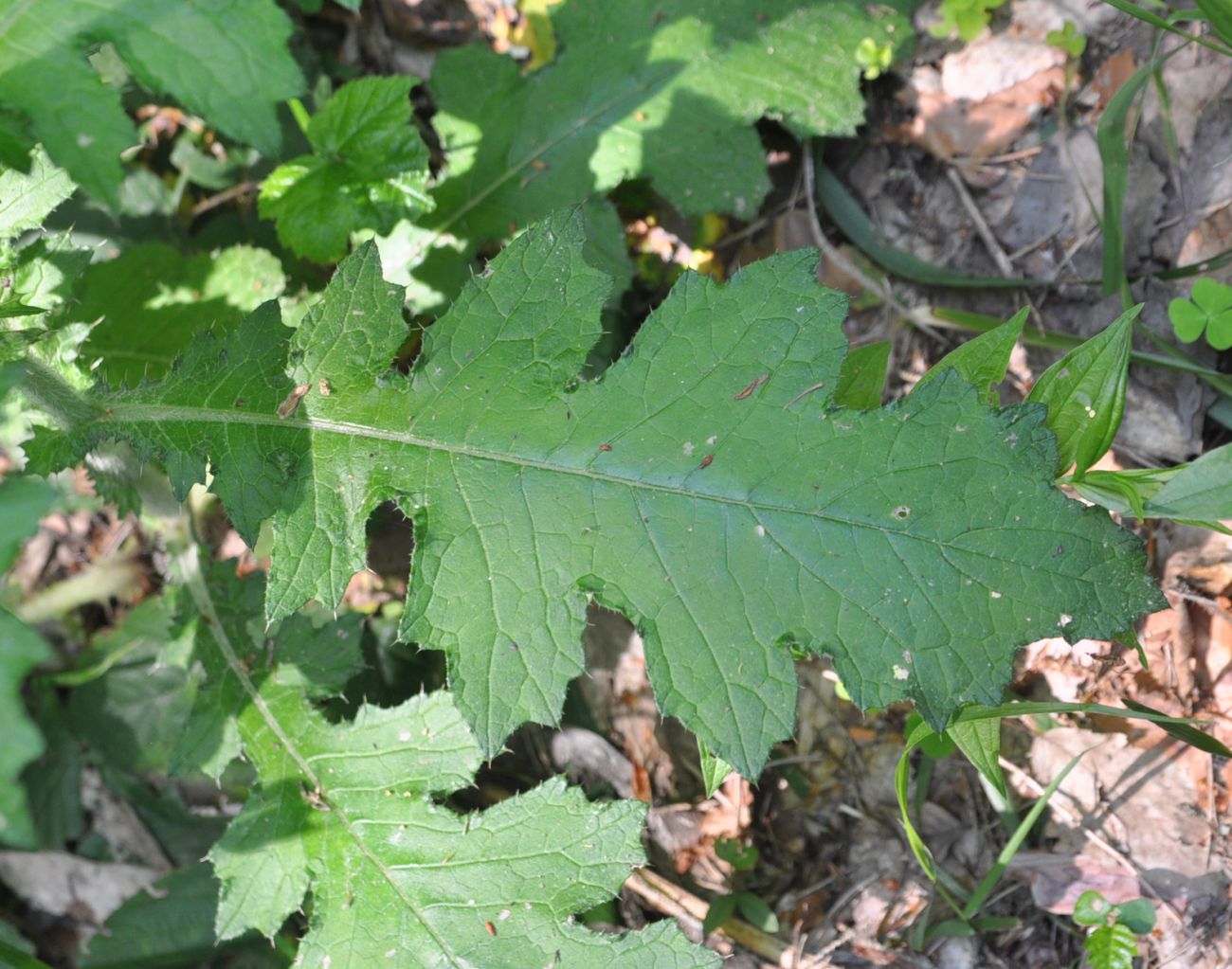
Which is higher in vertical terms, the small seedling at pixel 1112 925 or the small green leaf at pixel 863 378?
the small green leaf at pixel 863 378

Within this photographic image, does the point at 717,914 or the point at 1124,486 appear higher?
the point at 1124,486

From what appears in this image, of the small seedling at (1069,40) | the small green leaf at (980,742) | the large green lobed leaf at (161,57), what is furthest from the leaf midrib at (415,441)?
the small seedling at (1069,40)

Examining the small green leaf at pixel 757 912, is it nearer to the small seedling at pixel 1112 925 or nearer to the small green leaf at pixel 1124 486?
the small seedling at pixel 1112 925

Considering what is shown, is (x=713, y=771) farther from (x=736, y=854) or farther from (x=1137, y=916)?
(x=1137, y=916)

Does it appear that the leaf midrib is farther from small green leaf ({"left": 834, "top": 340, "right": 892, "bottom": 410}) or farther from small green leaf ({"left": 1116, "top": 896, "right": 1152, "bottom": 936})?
small green leaf ({"left": 1116, "top": 896, "right": 1152, "bottom": 936})

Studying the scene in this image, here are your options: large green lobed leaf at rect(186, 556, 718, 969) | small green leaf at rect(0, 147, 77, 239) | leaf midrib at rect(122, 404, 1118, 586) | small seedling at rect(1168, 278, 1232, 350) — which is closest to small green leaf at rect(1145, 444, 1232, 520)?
leaf midrib at rect(122, 404, 1118, 586)

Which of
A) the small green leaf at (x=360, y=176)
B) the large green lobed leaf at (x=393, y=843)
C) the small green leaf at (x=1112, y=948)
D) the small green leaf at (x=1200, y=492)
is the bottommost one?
the small green leaf at (x=1112, y=948)

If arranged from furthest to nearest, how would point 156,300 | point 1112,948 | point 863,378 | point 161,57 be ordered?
point 156,300 → point 1112,948 → point 863,378 → point 161,57

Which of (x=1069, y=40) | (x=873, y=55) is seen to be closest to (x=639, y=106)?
(x=873, y=55)
